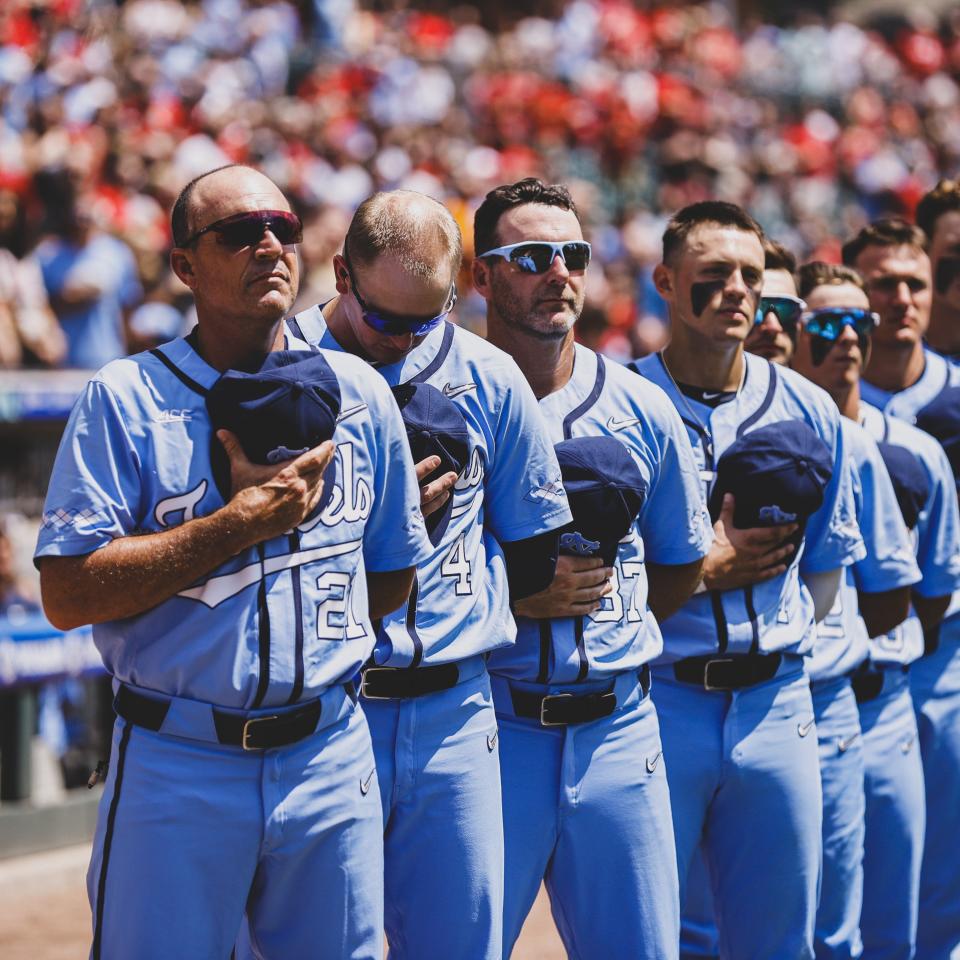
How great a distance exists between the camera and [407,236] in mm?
3455

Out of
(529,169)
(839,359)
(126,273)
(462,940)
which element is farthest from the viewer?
(529,169)

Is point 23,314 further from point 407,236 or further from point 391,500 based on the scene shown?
point 391,500

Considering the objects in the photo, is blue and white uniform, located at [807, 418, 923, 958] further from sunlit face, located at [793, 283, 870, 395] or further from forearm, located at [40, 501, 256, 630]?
forearm, located at [40, 501, 256, 630]

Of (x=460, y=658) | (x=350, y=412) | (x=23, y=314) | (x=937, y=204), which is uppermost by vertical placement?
(x=937, y=204)

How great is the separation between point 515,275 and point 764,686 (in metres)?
1.36

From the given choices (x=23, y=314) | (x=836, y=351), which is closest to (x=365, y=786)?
(x=836, y=351)

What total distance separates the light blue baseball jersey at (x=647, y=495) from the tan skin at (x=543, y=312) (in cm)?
5

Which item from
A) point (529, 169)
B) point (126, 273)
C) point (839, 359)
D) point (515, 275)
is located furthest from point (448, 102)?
point (515, 275)

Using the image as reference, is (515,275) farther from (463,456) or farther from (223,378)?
(223,378)

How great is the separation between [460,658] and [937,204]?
3.83 m

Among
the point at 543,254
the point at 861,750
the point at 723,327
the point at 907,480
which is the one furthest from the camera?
the point at 907,480

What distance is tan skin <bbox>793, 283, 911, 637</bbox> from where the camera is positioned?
4.93 m

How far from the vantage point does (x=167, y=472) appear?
9.88 ft

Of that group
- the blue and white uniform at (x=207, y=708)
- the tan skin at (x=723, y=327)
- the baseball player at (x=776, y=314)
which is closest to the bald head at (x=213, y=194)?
the blue and white uniform at (x=207, y=708)
